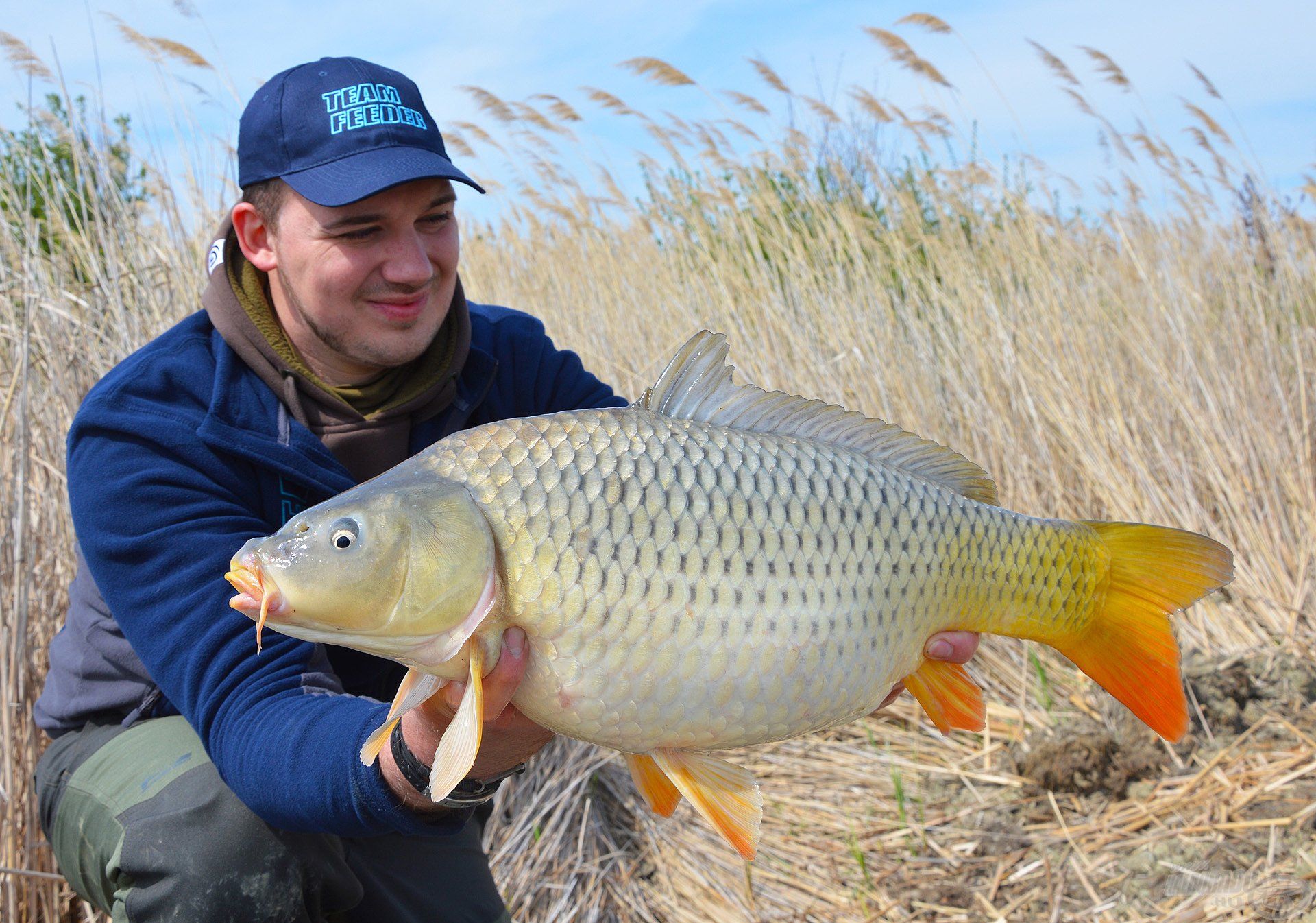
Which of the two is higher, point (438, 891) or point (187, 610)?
point (187, 610)

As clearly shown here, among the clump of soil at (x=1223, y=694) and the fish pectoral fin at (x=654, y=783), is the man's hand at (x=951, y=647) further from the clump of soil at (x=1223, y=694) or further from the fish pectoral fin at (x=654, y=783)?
the clump of soil at (x=1223, y=694)

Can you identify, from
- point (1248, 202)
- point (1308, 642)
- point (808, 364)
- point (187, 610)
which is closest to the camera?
point (187, 610)

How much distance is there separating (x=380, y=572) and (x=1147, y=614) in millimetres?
821

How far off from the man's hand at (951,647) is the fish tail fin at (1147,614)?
0.30 feet

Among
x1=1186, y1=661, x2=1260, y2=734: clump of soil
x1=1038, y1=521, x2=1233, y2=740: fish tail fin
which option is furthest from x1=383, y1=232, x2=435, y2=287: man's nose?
x1=1186, y1=661, x2=1260, y2=734: clump of soil

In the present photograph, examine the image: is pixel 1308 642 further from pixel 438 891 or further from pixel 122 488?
pixel 122 488

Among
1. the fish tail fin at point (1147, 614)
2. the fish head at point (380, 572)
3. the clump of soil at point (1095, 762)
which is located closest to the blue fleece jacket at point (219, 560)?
the fish head at point (380, 572)

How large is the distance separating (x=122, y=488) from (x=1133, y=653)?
49.4 inches

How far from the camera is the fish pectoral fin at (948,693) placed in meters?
1.18

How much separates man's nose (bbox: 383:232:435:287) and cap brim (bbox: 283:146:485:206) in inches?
3.9

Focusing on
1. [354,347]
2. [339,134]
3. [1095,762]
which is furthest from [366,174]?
[1095,762]

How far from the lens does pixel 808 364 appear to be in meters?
3.18

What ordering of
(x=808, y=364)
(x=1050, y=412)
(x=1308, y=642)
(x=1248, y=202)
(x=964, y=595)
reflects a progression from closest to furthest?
(x=964, y=595)
(x=1308, y=642)
(x=1050, y=412)
(x=808, y=364)
(x=1248, y=202)

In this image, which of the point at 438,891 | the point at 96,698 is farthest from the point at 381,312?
the point at 438,891
